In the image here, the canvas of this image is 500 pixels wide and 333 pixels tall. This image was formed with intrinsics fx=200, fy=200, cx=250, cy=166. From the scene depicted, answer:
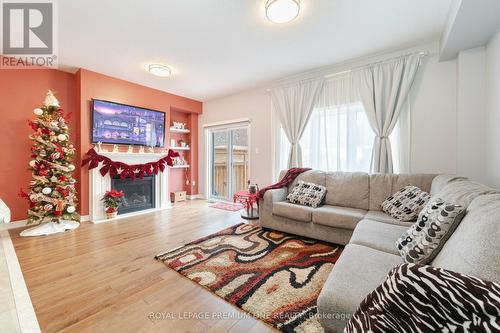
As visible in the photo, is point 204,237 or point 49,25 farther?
point 204,237

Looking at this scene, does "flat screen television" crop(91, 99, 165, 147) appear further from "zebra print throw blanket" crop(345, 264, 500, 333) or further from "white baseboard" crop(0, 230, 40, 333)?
"zebra print throw blanket" crop(345, 264, 500, 333)

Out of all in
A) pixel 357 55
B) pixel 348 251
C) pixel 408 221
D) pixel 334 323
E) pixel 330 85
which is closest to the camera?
pixel 334 323

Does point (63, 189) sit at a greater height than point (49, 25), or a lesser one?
lesser

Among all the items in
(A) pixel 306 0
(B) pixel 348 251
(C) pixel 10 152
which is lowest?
(B) pixel 348 251

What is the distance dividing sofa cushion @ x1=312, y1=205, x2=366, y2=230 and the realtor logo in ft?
12.0

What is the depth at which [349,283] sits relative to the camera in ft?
3.51

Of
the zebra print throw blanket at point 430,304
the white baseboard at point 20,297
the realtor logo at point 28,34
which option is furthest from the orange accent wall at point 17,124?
the zebra print throw blanket at point 430,304

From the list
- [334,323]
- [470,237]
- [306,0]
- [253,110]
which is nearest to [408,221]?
[470,237]

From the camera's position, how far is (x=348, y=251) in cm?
143

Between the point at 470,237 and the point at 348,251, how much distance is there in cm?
70

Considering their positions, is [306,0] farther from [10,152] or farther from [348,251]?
[10,152]

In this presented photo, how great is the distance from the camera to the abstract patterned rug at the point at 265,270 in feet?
4.70

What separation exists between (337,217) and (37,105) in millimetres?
4931

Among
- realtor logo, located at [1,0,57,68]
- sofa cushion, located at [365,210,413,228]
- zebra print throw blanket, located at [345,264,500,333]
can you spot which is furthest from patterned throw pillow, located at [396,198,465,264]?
realtor logo, located at [1,0,57,68]
